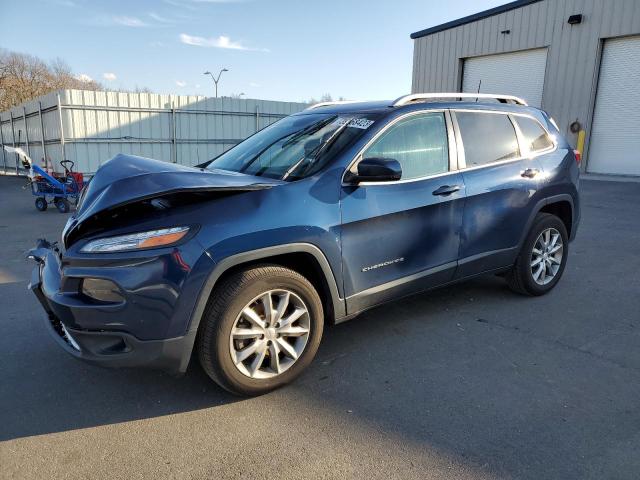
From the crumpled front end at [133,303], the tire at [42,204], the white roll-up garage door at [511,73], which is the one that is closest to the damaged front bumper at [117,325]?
the crumpled front end at [133,303]

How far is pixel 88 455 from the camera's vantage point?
2410mm

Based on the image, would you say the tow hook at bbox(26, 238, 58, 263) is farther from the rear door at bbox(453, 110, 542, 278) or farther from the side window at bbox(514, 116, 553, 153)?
the side window at bbox(514, 116, 553, 153)

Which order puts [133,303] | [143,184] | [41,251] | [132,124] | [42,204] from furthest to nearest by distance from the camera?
[132,124] < [42,204] < [41,251] < [143,184] < [133,303]

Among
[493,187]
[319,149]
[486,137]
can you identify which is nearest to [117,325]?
[319,149]

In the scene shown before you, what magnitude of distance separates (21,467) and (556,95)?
1955 centimetres

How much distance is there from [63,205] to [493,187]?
9956 millimetres

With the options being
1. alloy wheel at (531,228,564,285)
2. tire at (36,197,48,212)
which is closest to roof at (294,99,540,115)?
alloy wheel at (531,228,564,285)

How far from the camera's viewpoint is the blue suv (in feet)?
8.26

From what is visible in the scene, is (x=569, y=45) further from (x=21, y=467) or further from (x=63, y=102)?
(x=21, y=467)

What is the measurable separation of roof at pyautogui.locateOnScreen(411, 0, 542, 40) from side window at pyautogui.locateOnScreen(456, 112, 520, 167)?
17.3 m

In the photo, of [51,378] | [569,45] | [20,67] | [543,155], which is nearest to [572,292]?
[543,155]

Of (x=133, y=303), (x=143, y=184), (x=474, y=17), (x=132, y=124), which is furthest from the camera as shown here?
(x=474, y=17)

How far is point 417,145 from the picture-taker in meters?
3.60

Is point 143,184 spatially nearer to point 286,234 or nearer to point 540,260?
point 286,234
